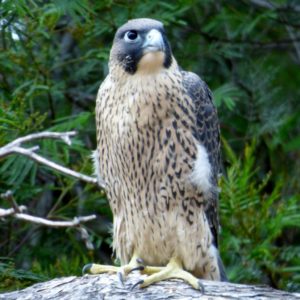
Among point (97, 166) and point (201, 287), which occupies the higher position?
point (97, 166)

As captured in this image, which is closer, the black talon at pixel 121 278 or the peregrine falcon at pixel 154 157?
the black talon at pixel 121 278

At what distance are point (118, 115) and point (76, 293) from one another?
3.07 feet

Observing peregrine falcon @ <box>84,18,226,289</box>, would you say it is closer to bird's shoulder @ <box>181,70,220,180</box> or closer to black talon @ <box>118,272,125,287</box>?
bird's shoulder @ <box>181,70,220,180</box>

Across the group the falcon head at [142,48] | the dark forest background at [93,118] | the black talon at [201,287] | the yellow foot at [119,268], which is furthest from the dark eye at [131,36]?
the black talon at [201,287]

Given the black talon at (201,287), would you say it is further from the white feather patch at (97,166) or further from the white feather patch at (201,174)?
the white feather patch at (97,166)

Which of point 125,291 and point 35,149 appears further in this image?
point 125,291

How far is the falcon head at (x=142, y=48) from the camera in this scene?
5.82m

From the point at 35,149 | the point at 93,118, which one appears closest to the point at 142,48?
the point at 35,149

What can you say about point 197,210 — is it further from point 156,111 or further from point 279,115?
point 279,115

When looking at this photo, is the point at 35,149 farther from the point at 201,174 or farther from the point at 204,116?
the point at 204,116

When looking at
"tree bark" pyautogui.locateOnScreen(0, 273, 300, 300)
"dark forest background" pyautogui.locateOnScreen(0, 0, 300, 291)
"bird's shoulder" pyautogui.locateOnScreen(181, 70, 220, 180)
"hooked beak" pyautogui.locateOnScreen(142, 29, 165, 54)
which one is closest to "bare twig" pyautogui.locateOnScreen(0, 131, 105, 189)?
"dark forest background" pyautogui.locateOnScreen(0, 0, 300, 291)

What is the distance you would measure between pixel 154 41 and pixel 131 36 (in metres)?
0.16

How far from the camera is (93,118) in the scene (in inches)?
295

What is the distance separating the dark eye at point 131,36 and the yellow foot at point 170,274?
1094mm
